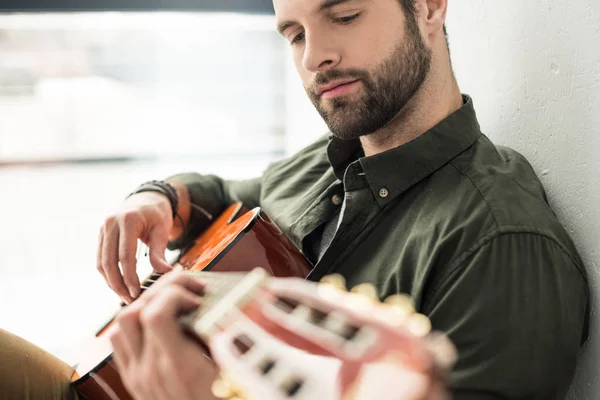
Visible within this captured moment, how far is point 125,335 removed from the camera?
58 cm

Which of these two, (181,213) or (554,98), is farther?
(181,213)

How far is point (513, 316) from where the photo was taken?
67 cm

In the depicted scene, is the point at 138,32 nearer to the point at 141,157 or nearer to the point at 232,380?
the point at 141,157

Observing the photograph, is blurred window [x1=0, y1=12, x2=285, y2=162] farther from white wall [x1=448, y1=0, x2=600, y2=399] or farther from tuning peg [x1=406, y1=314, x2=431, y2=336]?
tuning peg [x1=406, y1=314, x2=431, y2=336]

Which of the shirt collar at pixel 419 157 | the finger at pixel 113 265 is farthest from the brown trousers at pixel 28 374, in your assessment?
the shirt collar at pixel 419 157

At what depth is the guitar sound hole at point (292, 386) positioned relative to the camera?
406 millimetres

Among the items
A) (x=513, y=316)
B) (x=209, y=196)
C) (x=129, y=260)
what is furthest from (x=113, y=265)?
(x=513, y=316)

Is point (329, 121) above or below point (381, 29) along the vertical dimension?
below

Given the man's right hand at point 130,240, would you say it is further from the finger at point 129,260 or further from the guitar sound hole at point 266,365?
the guitar sound hole at point 266,365

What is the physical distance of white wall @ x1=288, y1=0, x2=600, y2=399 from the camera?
77 cm

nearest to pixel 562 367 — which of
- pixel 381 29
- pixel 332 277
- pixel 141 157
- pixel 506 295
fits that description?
pixel 506 295

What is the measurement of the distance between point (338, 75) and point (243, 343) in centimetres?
59

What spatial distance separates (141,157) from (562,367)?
2.03m

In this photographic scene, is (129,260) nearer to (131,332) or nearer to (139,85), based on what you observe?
(131,332)
